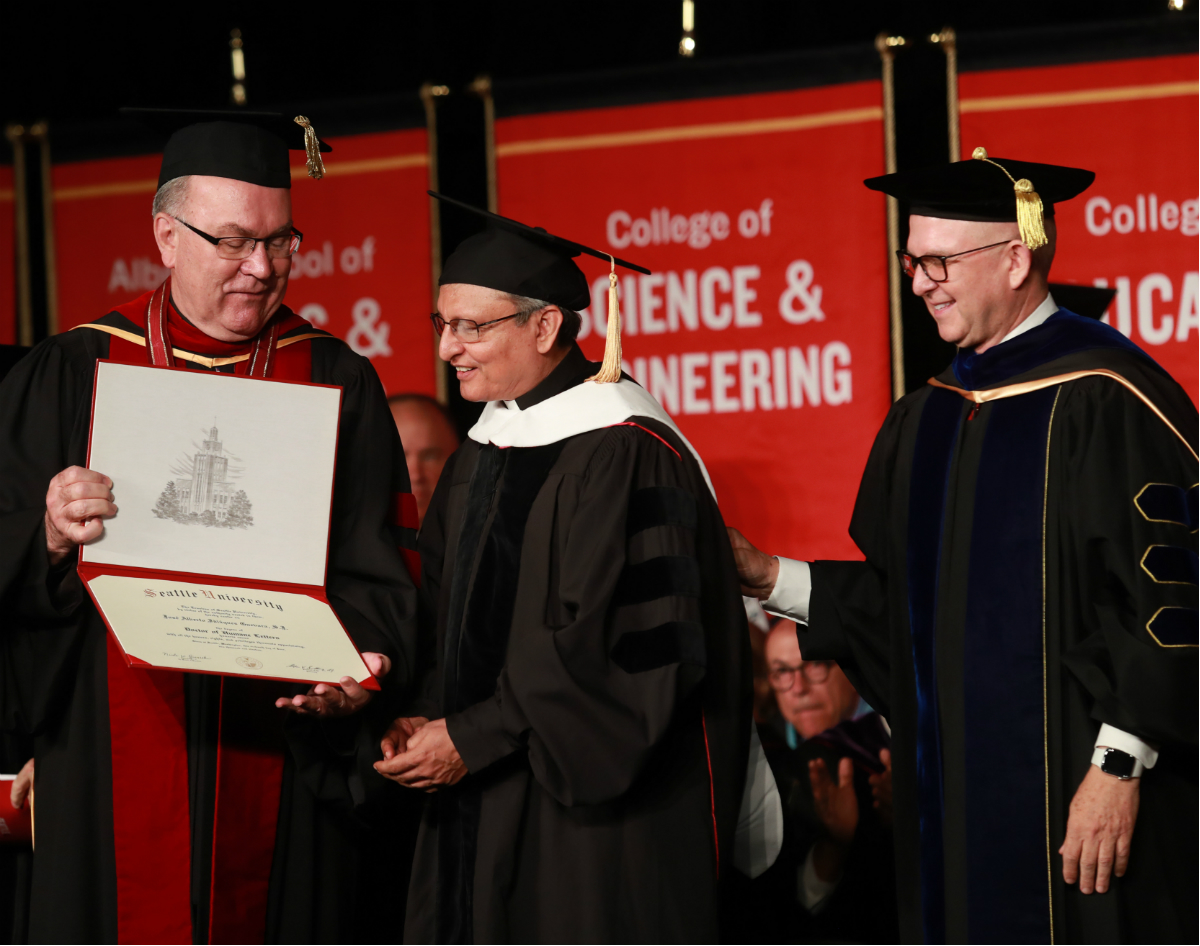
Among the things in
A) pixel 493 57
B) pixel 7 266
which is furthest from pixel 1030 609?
pixel 7 266

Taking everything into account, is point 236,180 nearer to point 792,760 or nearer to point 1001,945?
point 1001,945

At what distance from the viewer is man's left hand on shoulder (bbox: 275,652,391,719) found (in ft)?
7.94

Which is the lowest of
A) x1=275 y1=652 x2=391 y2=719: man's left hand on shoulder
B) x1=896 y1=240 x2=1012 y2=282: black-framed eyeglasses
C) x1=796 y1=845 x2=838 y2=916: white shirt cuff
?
x1=796 y1=845 x2=838 y2=916: white shirt cuff

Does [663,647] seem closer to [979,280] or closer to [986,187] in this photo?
[979,280]

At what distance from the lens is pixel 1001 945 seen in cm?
261

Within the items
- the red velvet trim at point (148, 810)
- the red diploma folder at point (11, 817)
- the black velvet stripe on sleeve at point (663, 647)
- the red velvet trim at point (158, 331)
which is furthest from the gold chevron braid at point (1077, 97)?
the red diploma folder at point (11, 817)

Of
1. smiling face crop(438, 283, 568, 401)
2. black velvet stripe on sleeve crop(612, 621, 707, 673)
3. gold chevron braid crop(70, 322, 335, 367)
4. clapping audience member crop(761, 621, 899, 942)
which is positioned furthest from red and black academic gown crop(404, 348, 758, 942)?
clapping audience member crop(761, 621, 899, 942)

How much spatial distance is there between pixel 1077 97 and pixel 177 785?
3672 mm

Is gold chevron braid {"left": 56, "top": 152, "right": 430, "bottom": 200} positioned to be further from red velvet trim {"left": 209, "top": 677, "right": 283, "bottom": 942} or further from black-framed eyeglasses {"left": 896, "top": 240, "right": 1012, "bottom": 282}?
red velvet trim {"left": 209, "top": 677, "right": 283, "bottom": 942}

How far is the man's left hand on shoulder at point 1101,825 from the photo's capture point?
7.97 feet

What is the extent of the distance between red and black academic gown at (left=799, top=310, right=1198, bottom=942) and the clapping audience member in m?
1.62

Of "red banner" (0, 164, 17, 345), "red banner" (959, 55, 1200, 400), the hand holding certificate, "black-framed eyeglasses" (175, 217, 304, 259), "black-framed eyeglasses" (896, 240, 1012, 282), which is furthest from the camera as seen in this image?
"red banner" (0, 164, 17, 345)

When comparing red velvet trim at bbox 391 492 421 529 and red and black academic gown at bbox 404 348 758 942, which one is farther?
red velvet trim at bbox 391 492 421 529

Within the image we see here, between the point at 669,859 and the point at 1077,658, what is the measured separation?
935 millimetres
